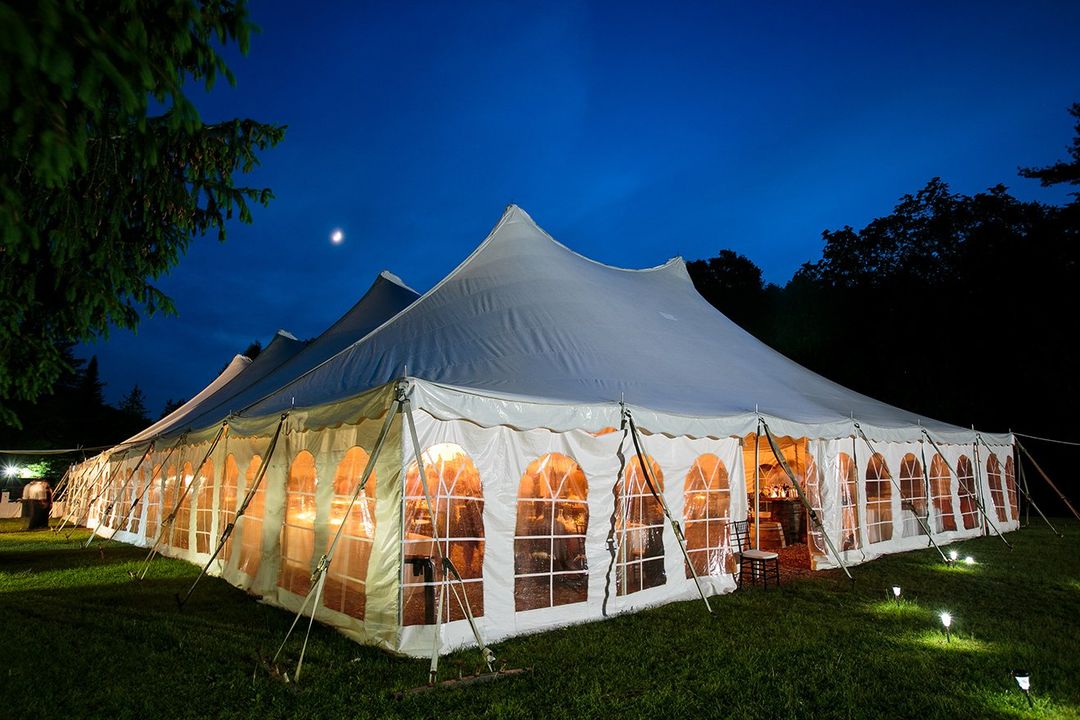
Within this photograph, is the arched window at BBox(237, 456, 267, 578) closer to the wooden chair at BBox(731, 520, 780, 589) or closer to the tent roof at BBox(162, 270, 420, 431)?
the tent roof at BBox(162, 270, 420, 431)

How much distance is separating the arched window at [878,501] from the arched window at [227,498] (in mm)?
8315

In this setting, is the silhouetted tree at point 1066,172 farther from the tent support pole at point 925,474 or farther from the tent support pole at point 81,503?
the tent support pole at point 81,503

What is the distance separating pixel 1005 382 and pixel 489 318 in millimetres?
17682

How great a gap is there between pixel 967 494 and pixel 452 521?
31.8ft

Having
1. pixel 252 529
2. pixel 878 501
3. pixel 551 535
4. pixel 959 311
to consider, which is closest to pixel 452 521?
pixel 551 535

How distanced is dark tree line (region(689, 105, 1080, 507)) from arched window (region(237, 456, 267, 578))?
1895 cm

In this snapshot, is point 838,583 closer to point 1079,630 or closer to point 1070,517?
point 1079,630

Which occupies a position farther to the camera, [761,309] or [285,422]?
[761,309]

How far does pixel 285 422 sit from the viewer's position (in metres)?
5.56

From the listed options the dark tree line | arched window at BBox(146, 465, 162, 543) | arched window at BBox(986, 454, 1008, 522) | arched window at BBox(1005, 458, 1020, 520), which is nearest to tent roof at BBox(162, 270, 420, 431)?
arched window at BBox(146, 465, 162, 543)

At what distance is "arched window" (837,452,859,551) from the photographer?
776 centimetres

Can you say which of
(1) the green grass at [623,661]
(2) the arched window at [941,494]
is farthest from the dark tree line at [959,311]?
(1) the green grass at [623,661]

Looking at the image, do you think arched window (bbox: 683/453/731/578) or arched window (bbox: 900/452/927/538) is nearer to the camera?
arched window (bbox: 683/453/731/578)

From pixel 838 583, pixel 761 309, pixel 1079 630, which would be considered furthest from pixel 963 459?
pixel 761 309
